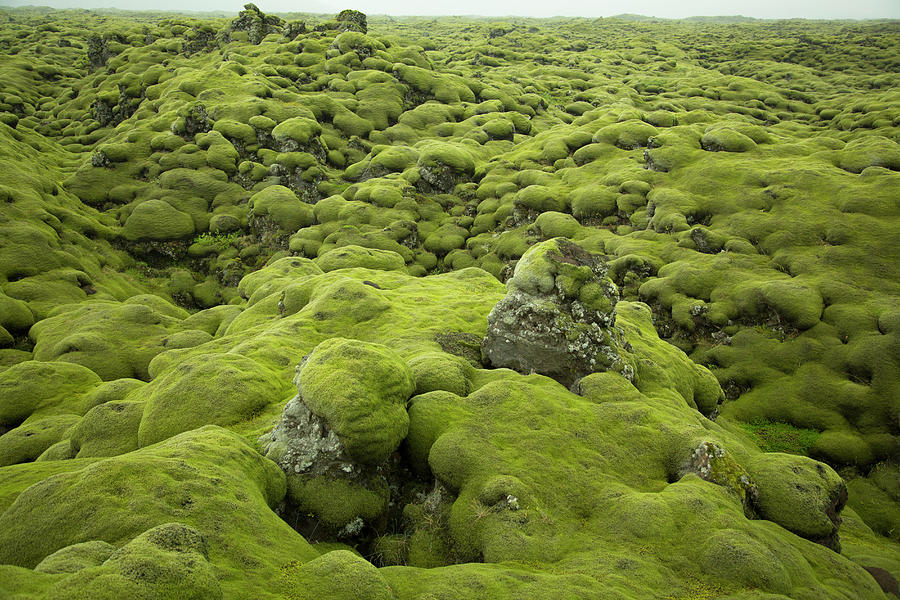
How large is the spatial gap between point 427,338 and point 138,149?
4674 cm

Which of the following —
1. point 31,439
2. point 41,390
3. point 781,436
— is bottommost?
point 781,436

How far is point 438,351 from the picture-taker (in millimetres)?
18109

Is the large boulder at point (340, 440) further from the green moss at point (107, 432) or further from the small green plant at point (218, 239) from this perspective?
the small green plant at point (218, 239)

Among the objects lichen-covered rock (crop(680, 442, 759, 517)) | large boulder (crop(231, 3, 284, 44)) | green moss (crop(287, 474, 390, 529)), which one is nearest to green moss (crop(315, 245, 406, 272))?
green moss (crop(287, 474, 390, 529))

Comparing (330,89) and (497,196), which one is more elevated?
(330,89)

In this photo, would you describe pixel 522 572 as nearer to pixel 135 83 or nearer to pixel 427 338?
pixel 427 338

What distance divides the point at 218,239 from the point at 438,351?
31864 millimetres

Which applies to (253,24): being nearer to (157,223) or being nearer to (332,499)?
(157,223)

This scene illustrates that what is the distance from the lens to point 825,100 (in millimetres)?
72312

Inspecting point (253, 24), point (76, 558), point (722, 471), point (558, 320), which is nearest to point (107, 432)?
point (76, 558)

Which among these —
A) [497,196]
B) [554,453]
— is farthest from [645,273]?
[554,453]

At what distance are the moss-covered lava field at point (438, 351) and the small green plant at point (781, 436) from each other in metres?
0.12

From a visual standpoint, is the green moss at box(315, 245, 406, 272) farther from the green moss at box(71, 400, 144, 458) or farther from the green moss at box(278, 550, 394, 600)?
the green moss at box(278, 550, 394, 600)

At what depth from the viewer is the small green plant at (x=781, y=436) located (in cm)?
2234
